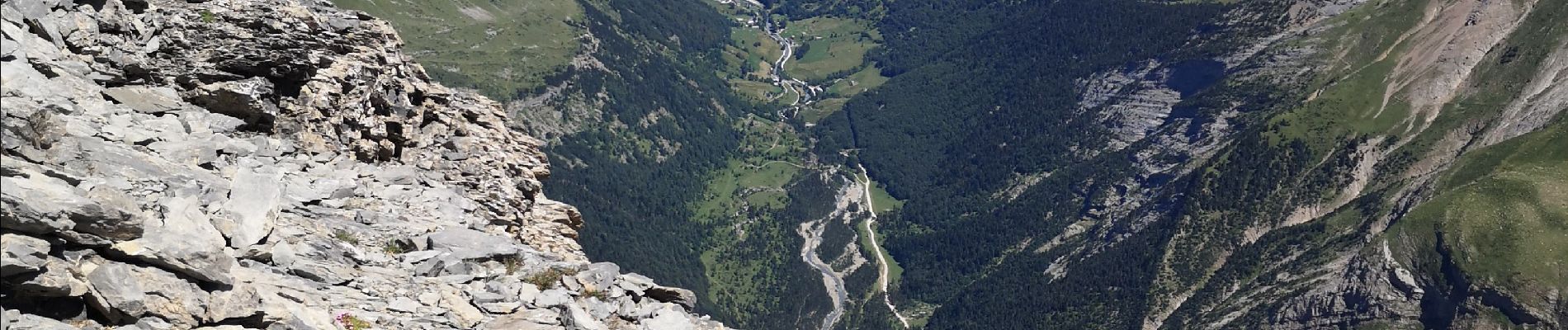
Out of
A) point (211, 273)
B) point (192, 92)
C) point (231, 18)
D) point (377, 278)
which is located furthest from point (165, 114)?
point (211, 273)

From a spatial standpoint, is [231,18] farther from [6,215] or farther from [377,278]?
[6,215]

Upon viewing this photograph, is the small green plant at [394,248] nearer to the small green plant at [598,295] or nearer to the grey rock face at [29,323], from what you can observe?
the small green plant at [598,295]

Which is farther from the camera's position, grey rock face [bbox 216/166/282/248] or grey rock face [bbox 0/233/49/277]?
grey rock face [bbox 216/166/282/248]

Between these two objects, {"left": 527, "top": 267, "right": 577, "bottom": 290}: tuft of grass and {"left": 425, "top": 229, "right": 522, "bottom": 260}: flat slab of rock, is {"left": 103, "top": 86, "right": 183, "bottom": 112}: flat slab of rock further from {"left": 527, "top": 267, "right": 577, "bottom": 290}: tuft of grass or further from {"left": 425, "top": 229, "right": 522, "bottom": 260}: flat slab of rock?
{"left": 527, "top": 267, "right": 577, "bottom": 290}: tuft of grass

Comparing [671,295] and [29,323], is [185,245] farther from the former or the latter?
[671,295]

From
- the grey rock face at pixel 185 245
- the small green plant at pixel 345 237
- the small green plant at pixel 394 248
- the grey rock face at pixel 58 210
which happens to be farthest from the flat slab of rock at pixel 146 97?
the grey rock face at pixel 58 210

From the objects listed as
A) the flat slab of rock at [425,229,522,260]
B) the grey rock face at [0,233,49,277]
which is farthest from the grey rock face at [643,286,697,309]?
the grey rock face at [0,233,49,277]

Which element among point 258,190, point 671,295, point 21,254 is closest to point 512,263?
point 671,295
